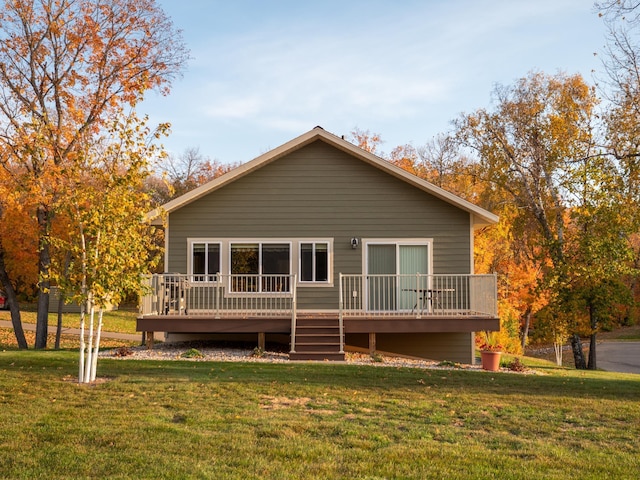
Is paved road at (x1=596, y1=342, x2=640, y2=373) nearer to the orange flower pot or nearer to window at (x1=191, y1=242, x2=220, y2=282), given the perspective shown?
the orange flower pot

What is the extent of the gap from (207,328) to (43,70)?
34.7 feet

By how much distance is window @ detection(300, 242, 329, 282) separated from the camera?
59.8 ft

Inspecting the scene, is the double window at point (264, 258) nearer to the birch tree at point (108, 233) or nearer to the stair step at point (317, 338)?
the stair step at point (317, 338)

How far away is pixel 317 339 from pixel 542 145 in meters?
15.3

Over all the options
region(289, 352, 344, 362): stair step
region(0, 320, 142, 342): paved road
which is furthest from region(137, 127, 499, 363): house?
region(0, 320, 142, 342): paved road

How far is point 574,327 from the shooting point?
76.8ft

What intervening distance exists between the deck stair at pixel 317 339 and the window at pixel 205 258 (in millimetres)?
3418

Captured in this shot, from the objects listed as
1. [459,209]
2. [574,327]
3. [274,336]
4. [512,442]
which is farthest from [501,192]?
[512,442]

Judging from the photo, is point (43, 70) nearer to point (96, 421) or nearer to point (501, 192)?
point (96, 421)

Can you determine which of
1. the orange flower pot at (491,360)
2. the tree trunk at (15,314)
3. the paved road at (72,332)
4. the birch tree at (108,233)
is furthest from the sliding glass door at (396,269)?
the paved road at (72,332)

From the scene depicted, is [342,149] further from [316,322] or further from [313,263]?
[316,322]

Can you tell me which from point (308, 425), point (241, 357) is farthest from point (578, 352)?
point (308, 425)

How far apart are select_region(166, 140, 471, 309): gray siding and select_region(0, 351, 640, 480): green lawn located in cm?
640

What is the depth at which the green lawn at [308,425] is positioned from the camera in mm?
6262
